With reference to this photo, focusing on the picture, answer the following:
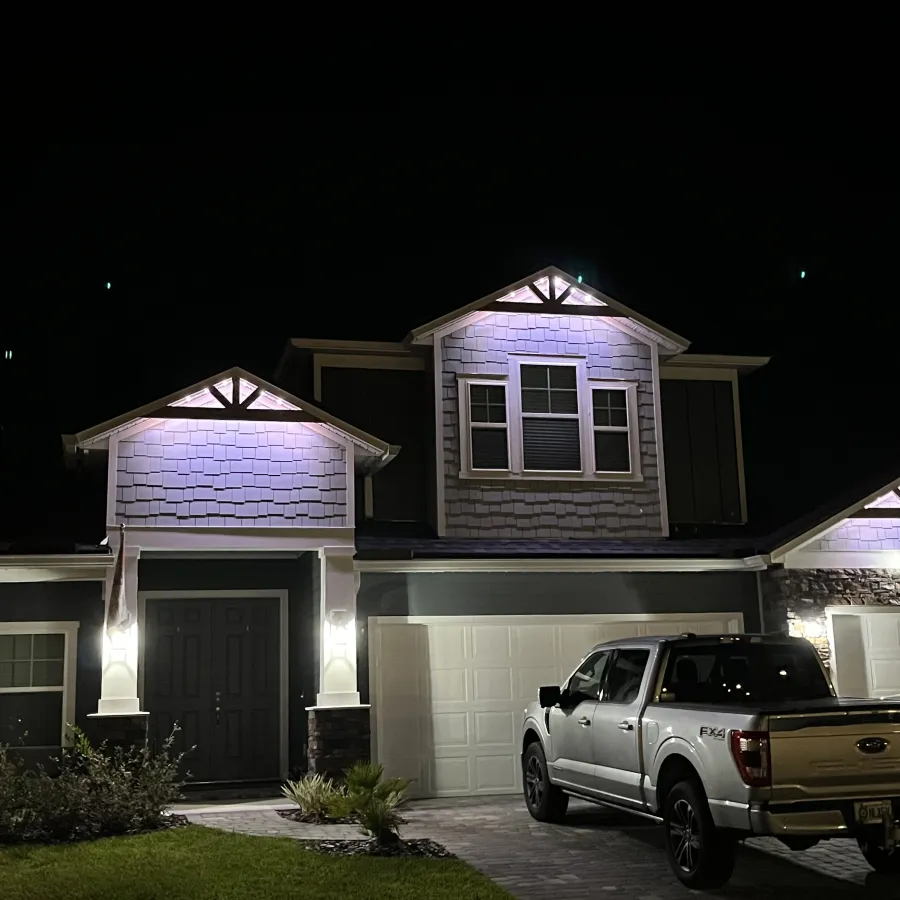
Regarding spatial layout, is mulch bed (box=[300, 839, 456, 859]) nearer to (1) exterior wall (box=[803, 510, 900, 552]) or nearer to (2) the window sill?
(2) the window sill

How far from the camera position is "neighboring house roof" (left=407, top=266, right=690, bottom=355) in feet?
54.7

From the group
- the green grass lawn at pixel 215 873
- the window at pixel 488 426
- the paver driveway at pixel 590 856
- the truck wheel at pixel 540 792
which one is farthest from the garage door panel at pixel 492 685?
the green grass lawn at pixel 215 873

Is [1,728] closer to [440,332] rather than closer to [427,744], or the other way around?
[427,744]

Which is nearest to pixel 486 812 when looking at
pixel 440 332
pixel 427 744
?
pixel 427 744

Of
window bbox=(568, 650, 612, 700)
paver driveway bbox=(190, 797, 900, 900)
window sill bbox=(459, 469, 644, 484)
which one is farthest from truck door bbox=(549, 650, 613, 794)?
window sill bbox=(459, 469, 644, 484)

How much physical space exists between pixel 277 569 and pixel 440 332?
4147 millimetres

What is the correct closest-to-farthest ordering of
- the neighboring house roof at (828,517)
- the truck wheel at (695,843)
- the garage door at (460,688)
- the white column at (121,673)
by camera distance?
the truck wheel at (695,843)
the white column at (121,673)
the garage door at (460,688)
the neighboring house roof at (828,517)

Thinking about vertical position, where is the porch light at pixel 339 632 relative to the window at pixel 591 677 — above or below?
above

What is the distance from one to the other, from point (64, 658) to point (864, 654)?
9.94 meters

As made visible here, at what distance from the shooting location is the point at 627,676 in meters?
10.3

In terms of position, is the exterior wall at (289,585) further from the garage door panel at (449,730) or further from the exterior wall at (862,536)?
the exterior wall at (862,536)

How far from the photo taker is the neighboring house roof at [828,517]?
46.9ft

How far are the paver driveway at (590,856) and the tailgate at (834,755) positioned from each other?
2.68 ft

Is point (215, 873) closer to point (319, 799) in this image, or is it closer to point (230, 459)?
point (319, 799)
